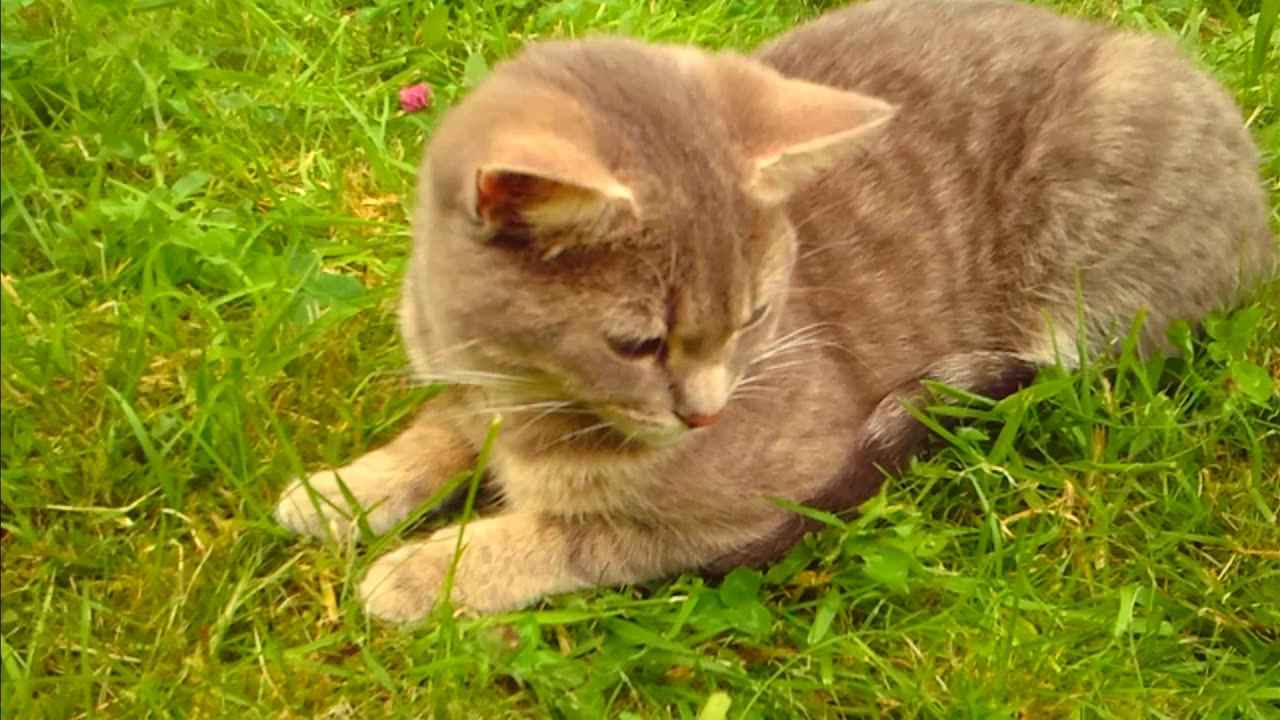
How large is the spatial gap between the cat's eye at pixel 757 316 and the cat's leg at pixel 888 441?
332mm

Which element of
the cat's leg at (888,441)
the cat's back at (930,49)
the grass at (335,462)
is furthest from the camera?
the cat's back at (930,49)

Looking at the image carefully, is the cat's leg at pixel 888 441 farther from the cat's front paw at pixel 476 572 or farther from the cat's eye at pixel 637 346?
the cat's eye at pixel 637 346

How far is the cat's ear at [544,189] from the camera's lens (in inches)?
52.9

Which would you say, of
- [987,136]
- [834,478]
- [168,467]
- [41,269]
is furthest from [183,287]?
[987,136]

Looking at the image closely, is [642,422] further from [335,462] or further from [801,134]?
[335,462]

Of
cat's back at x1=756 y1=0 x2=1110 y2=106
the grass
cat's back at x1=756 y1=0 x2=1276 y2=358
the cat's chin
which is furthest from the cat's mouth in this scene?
cat's back at x1=756 y1=0 x2=1110 y2=106

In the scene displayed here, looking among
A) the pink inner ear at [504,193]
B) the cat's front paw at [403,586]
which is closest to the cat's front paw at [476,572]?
the cat's front paw at [403,586]

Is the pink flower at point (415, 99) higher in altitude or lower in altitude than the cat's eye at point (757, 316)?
lower

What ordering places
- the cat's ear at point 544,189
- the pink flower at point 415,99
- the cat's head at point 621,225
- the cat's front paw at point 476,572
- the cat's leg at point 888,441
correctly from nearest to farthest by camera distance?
the cat's ear at point 544,189 < the cat's head at point 621,225 < the cat's front paw at point 476,572 < the cat's leg at point 888,441 < the pink flower at point 415,99

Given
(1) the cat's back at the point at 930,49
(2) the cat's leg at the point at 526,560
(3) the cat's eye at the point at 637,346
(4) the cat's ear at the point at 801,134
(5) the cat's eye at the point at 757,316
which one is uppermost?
(4) the cat's ear at the point at 801,134

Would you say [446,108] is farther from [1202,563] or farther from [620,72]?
[1202,563]

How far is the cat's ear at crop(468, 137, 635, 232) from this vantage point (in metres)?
1.34

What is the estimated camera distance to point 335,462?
1872 millimetres

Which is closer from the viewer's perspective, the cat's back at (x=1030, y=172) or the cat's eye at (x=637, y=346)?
the cat's eye at (x=637, y=346)
